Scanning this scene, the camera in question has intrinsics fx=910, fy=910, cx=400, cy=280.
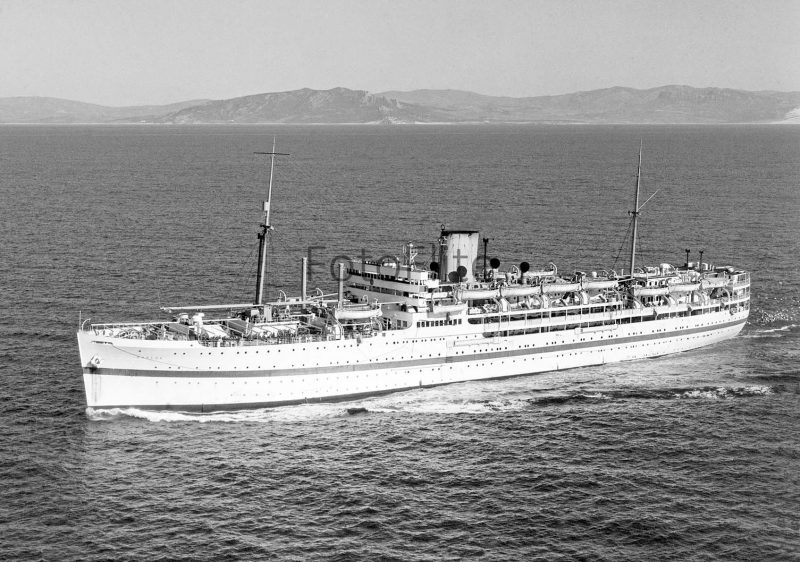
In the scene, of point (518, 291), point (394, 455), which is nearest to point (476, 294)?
point (518, 291)

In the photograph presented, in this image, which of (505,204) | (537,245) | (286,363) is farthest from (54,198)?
(286,363)

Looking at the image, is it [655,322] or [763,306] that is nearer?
[655,322]

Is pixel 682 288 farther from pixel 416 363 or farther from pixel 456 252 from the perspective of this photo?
pixel 416 363

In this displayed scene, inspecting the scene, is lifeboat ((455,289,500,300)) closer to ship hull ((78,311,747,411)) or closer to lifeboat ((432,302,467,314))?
lifeboat ((432,302,467,314))

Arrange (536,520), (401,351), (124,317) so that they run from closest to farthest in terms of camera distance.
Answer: (536,520) < (401,351) < (124,317)

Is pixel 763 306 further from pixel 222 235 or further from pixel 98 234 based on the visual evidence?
pixel 98 234

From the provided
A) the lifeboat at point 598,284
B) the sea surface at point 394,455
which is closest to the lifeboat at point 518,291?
the lifeboat at point 598,284

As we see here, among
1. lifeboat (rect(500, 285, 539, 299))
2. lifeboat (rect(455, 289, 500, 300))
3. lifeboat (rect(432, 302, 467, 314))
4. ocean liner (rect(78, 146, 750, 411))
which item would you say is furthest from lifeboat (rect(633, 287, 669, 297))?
lifeboat (rect(432, 302, 467, 314))

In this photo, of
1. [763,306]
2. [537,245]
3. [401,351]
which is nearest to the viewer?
[401,351]
